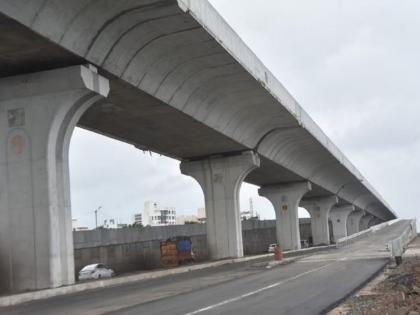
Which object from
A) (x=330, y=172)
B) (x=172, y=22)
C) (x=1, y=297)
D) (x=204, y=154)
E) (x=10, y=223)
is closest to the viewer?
(x=1, y=297)

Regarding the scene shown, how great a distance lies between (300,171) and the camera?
54.1 meters

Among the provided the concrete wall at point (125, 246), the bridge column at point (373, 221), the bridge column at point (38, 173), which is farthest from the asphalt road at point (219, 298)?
the bridge column at point (373, 221)

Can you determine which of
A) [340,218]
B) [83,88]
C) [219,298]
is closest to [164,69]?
[83,88]

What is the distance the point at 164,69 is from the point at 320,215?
62.6 m

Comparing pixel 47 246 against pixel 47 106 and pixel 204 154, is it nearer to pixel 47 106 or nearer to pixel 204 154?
pixel 47 106

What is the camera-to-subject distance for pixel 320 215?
82.4m

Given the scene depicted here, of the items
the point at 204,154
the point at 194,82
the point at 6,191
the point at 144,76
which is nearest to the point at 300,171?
the point at 204,154

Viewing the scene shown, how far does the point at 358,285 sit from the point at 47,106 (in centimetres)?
1071

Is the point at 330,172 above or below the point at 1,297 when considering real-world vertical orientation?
above

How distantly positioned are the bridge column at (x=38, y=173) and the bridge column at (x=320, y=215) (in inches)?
2479

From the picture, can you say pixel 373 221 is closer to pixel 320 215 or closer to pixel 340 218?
pixel 340 218

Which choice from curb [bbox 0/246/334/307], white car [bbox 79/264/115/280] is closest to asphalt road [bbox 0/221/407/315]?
curb [bbox 0/246/334/307]

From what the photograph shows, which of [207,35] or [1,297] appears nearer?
[1,297]

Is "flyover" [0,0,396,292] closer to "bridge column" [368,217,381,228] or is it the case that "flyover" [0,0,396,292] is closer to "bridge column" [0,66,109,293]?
"bridge column" [0,66,109,293]
